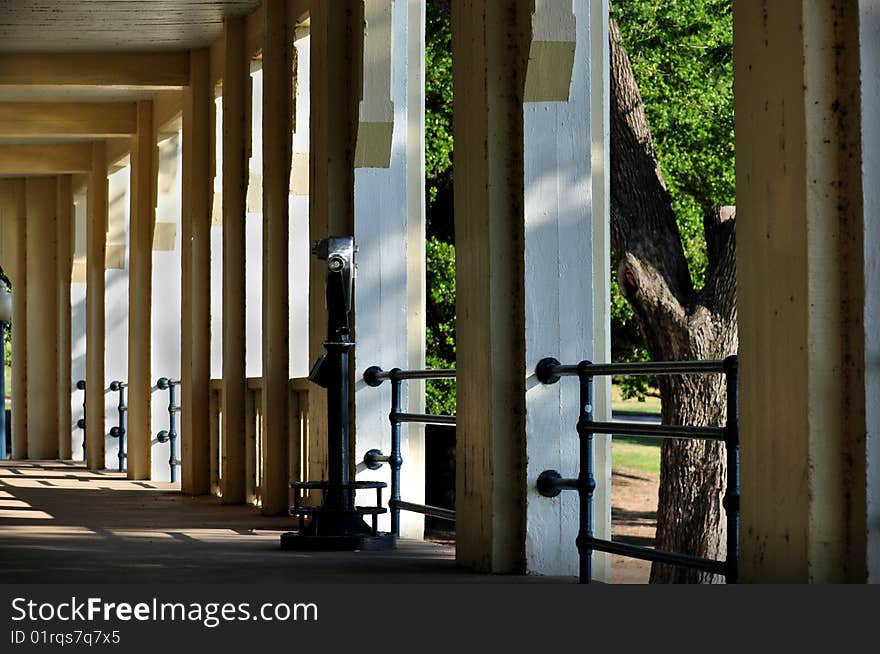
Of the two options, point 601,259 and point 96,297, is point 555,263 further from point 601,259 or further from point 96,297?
point 96,297

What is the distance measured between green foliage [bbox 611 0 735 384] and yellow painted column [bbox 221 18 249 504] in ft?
25.1

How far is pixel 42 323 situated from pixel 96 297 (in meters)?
3.24

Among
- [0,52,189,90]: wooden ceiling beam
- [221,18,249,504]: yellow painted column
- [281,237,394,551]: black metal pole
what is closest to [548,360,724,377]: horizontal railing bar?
[281,237,394,551]: black metal pole

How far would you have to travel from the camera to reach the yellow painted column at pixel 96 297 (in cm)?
1584

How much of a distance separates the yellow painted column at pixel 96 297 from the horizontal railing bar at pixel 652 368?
35.9ft

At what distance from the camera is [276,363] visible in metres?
9.80

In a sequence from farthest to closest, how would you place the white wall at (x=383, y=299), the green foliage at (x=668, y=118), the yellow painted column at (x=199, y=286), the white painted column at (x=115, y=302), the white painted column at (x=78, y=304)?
1. the white painted column at (x=78, y=304)
2. the green foliage at (x=668, y=118)
3. the white painted column at (x=115, y=302)
4. the yellow painted column at (x=199, y=286)
5. the white wall at (x=383, y=299)

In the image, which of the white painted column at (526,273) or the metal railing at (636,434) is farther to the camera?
the white painted column at (526,273)

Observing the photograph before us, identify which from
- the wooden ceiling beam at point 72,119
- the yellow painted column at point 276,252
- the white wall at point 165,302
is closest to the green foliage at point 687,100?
the white wall at point 165,302

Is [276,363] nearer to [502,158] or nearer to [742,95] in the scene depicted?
[502,158]

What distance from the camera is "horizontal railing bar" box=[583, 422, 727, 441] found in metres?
4.44

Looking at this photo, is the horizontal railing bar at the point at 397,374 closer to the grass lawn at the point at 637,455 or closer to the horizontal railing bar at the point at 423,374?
the horizontal railing bar at the point at 423,374

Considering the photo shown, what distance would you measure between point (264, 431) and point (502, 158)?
4.53 meters

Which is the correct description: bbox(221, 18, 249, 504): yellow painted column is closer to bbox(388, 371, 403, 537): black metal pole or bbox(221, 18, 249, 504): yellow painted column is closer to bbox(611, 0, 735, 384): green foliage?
bbox(388, 371, 403, 537): black metal pole
